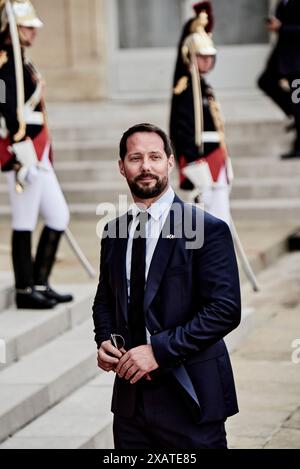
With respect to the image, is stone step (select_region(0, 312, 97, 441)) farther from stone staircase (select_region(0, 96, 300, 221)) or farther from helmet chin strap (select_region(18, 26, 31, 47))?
stone staircase (select_region(0, 96, 300, 221))

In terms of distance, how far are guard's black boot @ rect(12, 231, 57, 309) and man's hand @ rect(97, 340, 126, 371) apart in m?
3.64

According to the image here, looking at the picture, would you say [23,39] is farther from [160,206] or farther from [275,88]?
[275,88]

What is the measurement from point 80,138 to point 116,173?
946mm

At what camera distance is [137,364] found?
495 centimetres

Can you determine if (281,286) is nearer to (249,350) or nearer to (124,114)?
(249,350)

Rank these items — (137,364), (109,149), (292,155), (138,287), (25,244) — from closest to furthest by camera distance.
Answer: (137,364) < (138,287) < (25,244) < (292,155) < (109,149)

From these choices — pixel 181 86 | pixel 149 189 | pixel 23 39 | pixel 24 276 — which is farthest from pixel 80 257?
pixel 149 189

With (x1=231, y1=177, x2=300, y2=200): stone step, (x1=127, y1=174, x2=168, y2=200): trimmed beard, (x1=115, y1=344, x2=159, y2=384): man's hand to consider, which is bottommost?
(x1=231, y1=177, x2=300, y2=200): stone step

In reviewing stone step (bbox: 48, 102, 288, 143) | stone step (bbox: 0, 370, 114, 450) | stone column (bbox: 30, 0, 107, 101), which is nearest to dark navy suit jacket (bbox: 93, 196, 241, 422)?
stone step (bbox: 0, 370, 114, 450)

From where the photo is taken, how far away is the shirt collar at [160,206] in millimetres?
5078

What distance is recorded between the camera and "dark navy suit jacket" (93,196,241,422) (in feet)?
16.3

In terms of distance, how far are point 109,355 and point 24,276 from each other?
12.4 feet

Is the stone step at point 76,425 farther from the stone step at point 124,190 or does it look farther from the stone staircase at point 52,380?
the stone step at point 124,190

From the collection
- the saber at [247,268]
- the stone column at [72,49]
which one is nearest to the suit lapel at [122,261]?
the saber at [247,268]
